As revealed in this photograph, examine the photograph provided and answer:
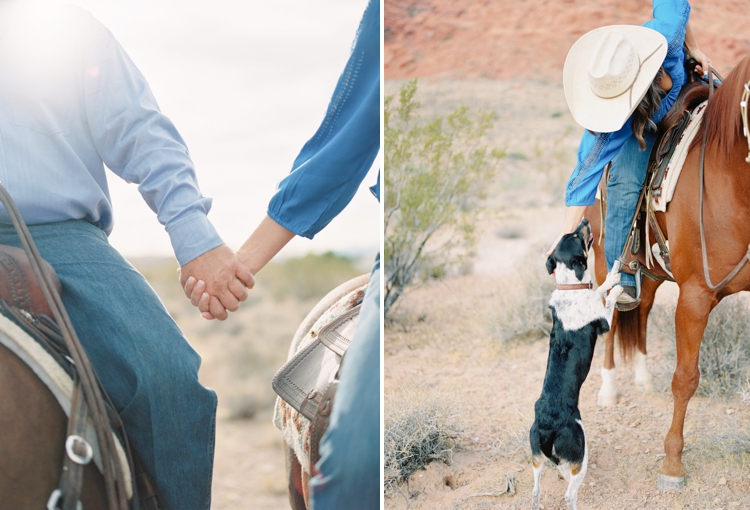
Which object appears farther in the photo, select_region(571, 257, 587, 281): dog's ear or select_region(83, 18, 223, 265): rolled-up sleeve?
select_region(571, 257, 587, 281): dog's ear

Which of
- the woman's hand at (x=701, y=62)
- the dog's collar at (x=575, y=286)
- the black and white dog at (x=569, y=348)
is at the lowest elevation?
the black and white dog at (x=569, y=348)

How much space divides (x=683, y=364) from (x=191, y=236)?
2.54 metres

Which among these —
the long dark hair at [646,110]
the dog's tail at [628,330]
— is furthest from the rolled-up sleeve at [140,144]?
the dog's tail at [628,330]

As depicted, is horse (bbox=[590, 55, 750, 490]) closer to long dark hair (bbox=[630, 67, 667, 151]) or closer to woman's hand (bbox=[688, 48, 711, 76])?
long dark hair (bbox=[630, 67, 667, 151])

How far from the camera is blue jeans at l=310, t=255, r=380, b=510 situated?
141 centimetres

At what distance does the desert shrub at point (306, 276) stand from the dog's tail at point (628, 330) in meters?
9.72

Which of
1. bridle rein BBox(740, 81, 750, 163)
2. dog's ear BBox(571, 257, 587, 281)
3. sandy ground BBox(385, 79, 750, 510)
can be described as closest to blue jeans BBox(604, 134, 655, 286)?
bridle rein BBox(740, 81, 750, 163)

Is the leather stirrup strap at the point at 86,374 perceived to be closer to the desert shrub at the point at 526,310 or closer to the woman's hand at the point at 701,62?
the woman's hand at the point at 701,62

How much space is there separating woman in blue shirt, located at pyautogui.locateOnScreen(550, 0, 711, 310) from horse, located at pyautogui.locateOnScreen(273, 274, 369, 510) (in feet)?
3.65

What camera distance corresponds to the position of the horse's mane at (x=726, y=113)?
2.53m

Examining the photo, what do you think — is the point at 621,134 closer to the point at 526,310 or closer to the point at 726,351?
the point at 726,351

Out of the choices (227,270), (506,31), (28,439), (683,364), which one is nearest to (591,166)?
(683,364)

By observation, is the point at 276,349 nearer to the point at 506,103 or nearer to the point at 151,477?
the point at 151,477

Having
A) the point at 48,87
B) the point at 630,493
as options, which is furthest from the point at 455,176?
the point at 48,87
